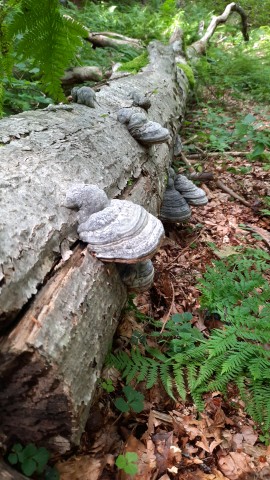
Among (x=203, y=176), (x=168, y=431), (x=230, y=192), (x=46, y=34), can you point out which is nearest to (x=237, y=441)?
(x=168, y=431)

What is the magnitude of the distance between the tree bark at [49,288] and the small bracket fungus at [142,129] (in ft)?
2.31

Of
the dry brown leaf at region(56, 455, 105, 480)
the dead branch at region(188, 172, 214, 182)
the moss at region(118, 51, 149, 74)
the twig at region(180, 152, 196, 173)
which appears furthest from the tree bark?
the moss at region(118, 51, 149, 74)

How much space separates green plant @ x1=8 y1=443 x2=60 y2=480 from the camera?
6.26ft

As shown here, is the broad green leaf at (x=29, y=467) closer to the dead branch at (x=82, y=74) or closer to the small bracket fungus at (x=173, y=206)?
the small bracket fungus at (x=173, y=206)

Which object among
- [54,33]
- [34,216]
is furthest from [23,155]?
[54,33]

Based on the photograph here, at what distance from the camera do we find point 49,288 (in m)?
1.94

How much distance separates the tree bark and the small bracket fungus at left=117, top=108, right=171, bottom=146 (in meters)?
0.71

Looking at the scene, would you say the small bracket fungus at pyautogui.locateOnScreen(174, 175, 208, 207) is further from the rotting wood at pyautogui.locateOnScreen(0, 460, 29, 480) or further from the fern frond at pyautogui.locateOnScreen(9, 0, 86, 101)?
the rotting wood at pyautogui.locateOnScreen(0, 460, 29, 480)

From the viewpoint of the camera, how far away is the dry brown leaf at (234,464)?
96.8 inches

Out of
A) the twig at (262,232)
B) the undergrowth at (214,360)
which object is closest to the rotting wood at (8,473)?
the undergrowth at (214,360)

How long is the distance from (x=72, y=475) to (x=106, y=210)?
168 centimetres

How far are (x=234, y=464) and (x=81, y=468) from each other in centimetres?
111

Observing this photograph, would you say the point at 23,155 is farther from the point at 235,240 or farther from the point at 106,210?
the point at 235,240

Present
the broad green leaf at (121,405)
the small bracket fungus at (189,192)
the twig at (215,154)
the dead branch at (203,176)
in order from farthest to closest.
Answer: the twig at (215,154), the dead branch at (203,176), the small bracket fungus at (189,192), the broad green leaf at (121,405)
